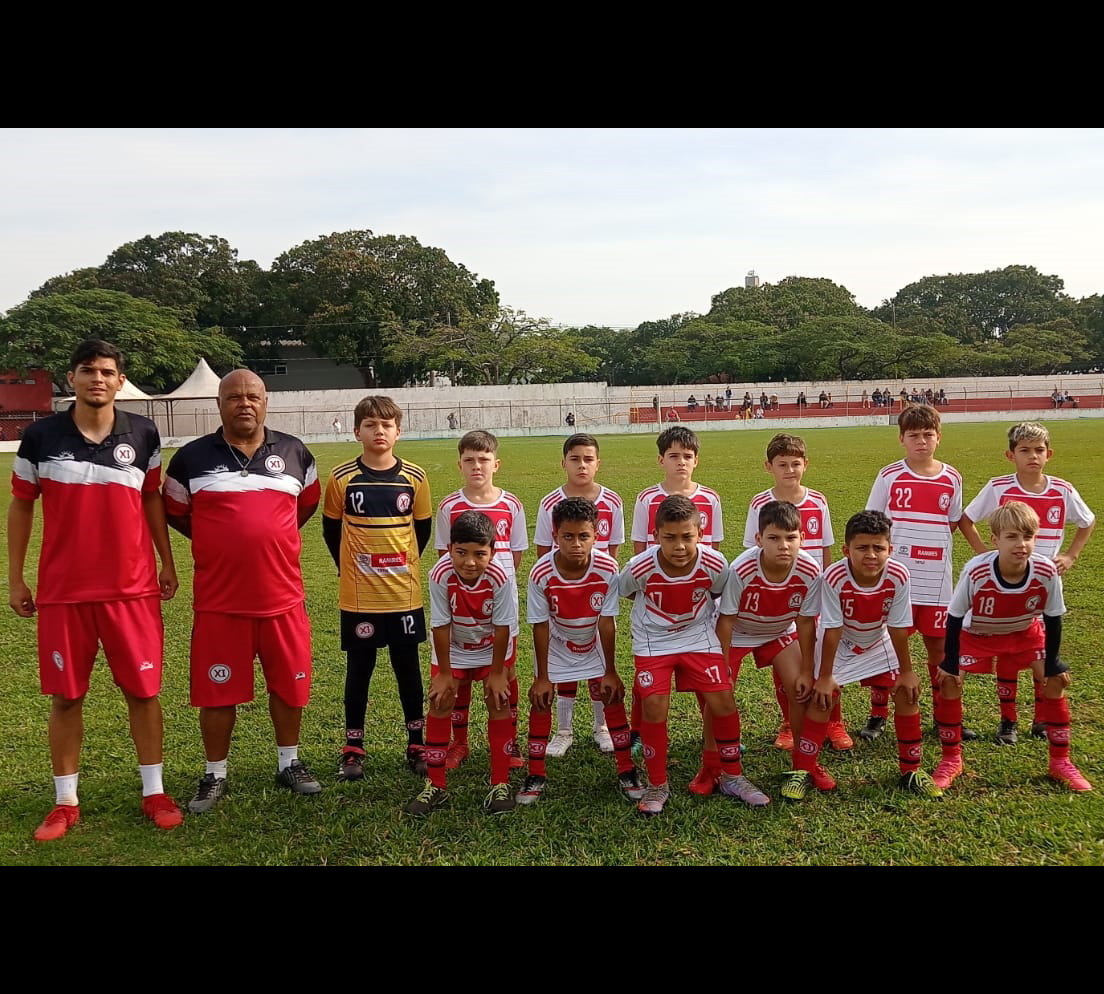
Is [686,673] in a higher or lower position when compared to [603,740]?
higher

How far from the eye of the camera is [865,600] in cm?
386

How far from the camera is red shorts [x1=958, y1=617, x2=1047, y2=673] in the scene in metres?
3.99

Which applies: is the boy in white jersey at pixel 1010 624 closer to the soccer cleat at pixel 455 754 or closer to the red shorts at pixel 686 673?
the red shorts at pixel 686 673

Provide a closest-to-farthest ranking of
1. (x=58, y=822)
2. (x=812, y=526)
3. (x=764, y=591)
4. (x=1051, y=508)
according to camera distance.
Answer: (x=58, y=822) < (x=764, y=591) < (x=812, y=526) < (x=1051, y=508)

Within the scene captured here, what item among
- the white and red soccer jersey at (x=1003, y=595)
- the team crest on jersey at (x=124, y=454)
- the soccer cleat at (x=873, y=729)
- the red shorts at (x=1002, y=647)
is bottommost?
the soccer cleat at (x=873, y=729)

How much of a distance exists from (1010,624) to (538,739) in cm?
229

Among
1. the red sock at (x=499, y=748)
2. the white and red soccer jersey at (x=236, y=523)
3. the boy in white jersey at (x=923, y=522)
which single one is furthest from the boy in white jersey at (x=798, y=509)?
the white and red soccer jersey at (x=236, y=523)

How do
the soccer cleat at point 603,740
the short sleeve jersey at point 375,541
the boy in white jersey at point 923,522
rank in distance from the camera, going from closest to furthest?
the short sleeve jersey at point 375,541, the soccer cleat at point 603,740, the boy in white jersey at point 923,522

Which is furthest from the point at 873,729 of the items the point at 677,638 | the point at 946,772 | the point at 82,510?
the point at 82,510

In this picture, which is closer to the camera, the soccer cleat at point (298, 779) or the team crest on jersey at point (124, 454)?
the team crest on jersey at point (124, 454)

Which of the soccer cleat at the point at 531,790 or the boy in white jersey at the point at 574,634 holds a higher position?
the boy in white jersey at the point at 574,634

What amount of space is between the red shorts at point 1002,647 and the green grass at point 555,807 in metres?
0.48

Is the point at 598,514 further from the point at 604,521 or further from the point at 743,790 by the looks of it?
the point at 743,790

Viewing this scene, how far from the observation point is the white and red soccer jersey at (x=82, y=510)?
3.62 m
